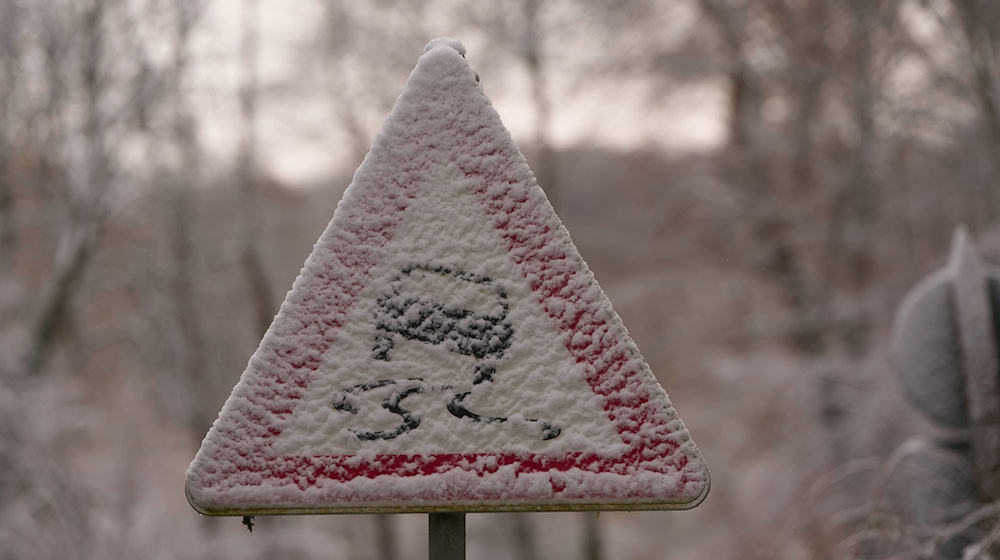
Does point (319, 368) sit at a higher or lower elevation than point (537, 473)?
higher

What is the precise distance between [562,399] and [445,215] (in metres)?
0.45

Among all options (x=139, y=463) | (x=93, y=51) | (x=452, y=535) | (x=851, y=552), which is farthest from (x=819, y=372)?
(x=93, y=51)

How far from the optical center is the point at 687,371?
1425 cm

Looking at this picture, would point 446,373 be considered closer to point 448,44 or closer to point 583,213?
point 448,44

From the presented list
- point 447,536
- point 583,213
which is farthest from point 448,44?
point 583,213

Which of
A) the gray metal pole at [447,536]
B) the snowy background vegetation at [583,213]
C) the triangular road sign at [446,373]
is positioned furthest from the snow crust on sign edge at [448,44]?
the snowy background vegetation at [583,213]

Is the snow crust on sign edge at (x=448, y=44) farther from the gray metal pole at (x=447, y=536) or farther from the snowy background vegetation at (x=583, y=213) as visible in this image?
the snowy background vegetation at (x=583, y=213)

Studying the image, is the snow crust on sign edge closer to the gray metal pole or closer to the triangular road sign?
the triangular road sign

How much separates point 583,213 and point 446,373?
15.9m

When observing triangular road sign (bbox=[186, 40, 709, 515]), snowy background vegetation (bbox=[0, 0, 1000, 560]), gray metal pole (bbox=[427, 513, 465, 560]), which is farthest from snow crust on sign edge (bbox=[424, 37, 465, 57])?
snowy background vegetation (bbox=[0, 0, 1000, 560])

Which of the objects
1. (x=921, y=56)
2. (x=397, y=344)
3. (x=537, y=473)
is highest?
(x=921, y=56)

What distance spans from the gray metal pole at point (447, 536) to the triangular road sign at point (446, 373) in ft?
0.54

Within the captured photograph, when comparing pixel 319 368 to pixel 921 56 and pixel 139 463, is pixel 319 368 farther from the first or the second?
pixel 139 463

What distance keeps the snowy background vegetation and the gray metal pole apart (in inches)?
231
